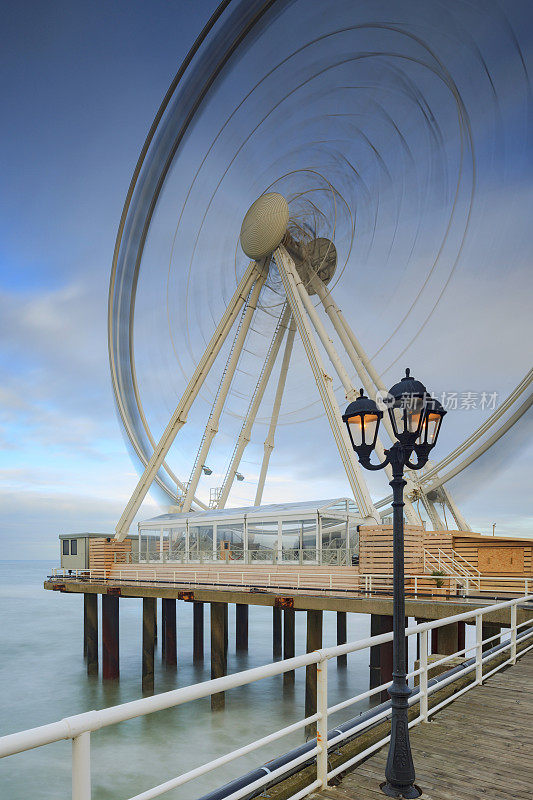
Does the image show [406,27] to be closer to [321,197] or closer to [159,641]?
[321,197]

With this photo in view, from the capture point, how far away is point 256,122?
31922 millimetres

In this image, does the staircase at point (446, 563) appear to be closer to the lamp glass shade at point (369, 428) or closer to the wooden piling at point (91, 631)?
the wooden piling at point (91, 631)

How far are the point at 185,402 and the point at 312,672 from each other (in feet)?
56.9

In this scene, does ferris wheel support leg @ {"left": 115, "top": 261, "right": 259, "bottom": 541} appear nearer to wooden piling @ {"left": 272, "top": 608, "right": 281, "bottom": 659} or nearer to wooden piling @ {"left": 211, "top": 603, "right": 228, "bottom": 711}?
wooden piling @ {"left": 272, "top": 608, "right": 281, "bottom": 659}

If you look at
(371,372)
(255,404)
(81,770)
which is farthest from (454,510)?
(81,770)

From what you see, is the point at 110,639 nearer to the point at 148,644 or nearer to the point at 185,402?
the point at 148,644

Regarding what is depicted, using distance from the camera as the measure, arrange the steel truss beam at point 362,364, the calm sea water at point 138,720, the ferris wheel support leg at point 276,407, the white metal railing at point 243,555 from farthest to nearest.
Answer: the ferris wheel support leg at point 276,407
the steel truss beam at point 362,364
the white metal railing at point 243,555
the calm sea water at point 138,720

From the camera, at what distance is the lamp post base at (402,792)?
168 inches

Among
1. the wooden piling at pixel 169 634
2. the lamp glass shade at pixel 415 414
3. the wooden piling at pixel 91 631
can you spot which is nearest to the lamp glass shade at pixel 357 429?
the lamp glass shade at pixel 415 414

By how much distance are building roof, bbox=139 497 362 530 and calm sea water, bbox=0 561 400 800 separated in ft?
20.8

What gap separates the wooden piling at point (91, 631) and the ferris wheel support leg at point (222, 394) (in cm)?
593

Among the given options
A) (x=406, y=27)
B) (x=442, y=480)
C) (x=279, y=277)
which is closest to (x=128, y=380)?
(x=279, y=277)

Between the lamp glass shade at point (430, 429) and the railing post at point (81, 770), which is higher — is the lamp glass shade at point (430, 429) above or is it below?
above

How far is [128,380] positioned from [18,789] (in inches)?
1039
